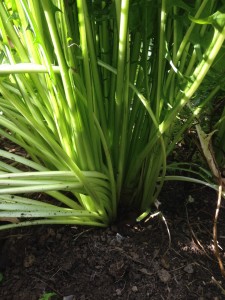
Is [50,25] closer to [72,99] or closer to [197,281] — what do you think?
[72,99]

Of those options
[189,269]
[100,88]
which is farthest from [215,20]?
[189,269]

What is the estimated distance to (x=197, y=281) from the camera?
0.73 metres

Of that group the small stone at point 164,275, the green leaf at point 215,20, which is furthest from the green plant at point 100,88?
the small stone at point 164,275

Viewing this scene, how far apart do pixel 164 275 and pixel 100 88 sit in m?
0.37

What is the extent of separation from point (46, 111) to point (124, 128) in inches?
6.2

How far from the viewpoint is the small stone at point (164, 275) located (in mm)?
727

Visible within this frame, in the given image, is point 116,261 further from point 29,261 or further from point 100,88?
point 100,88

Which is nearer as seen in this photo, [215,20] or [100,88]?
[215,20]

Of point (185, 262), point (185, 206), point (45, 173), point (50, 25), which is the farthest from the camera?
point (185, 206)

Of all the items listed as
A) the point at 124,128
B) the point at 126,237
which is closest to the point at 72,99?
the point at 124,128

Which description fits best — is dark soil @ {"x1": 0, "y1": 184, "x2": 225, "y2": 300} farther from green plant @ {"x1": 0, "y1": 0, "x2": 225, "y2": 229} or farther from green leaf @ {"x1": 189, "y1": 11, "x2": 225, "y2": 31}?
green leaf @ {"x1": 189, "y1": 11, "x2": 225, "y2": 31}

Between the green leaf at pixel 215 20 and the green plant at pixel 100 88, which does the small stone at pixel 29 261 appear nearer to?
the green plant at pixel 100 88

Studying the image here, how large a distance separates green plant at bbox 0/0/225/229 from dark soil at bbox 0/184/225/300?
0.05 m

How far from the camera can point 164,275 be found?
2.40 feet
